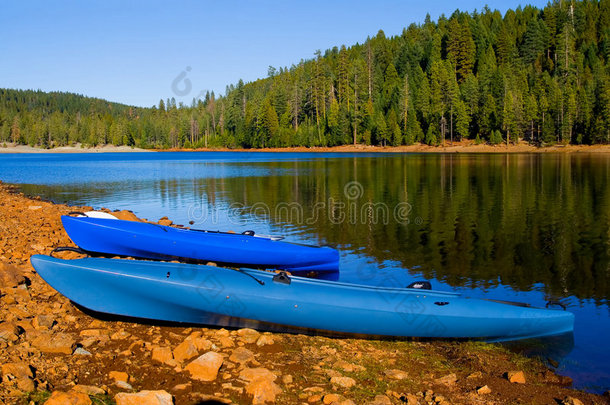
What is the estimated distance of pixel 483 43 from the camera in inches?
4611

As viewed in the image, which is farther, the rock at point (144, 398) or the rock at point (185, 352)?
the rock at point (185, 352)

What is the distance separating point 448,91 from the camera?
93875 millimetres

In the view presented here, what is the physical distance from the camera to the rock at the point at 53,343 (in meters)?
6.31

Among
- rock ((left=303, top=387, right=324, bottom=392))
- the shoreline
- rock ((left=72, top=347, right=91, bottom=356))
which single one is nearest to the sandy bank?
the shoreline

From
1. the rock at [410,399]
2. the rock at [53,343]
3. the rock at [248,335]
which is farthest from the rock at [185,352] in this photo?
the rock at [410,399]

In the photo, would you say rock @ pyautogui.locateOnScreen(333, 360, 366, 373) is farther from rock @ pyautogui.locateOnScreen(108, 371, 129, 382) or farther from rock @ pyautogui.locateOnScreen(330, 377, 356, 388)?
rock @ pyautogui.locateOnScreen(108, 371, 129, 382)

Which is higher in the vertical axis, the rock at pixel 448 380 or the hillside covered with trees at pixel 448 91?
the hillside covered with trees at pixel 448 91

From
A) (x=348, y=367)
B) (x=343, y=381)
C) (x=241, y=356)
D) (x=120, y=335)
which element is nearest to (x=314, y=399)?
(x=343, y=381)

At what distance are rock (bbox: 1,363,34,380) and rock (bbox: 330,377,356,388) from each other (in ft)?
11.5

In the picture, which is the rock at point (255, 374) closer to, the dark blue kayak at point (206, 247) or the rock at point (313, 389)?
the rock at point (313, 389)

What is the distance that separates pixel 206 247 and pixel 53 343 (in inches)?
237

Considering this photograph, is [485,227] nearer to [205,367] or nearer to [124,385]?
[205,367]

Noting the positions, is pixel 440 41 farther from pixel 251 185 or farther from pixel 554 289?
pixel 554 289

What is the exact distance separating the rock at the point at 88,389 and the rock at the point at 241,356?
1.75 m
